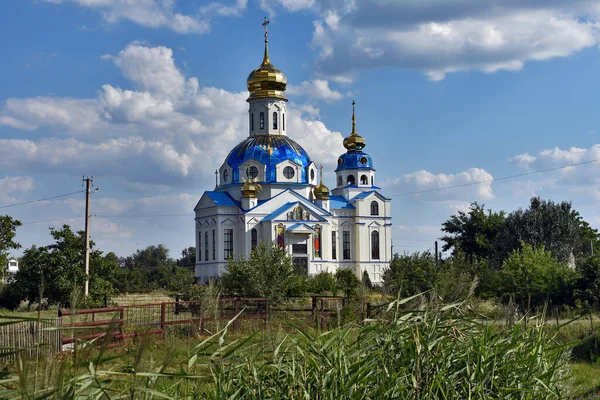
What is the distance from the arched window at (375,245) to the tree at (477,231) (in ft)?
16.8

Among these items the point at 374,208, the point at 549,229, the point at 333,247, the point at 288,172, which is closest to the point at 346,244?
the point at 333,247

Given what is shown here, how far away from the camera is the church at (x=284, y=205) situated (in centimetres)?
5022

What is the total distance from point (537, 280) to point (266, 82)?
33.8 meters

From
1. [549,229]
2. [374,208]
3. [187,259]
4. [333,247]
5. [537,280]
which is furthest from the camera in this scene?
[187,259]

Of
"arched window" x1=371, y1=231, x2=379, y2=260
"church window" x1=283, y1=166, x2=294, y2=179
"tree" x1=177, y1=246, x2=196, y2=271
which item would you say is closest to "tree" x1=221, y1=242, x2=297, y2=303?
"church window" x1=283, y1=166, x2=294, y2=179

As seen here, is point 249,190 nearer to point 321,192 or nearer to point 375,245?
point 321,192

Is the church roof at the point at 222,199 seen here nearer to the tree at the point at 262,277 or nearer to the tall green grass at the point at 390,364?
the tree at the point at 262,277

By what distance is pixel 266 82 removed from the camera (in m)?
54.9

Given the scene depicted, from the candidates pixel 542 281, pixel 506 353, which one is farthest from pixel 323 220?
pixel 506 353

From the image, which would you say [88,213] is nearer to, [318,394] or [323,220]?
[323,220]

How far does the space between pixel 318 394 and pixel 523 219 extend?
48.8m

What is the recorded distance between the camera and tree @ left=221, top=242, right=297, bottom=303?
24.0 meters

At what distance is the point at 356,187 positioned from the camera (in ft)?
189

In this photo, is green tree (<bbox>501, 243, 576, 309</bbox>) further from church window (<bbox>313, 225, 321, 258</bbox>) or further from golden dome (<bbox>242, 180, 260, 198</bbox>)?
golden dome (<bbox>242, 180, 260, 198</bbox>)
